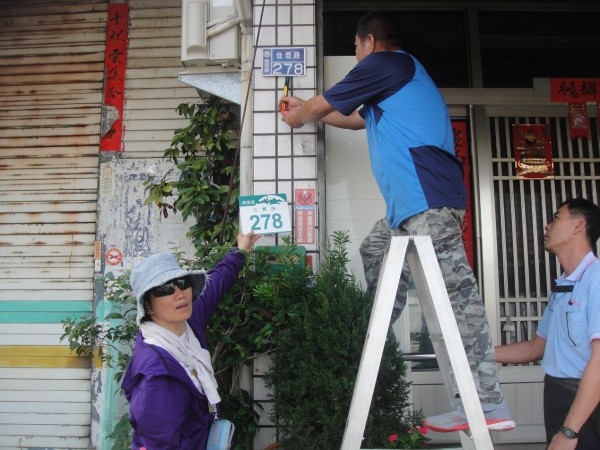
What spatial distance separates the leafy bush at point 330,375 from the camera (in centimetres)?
299

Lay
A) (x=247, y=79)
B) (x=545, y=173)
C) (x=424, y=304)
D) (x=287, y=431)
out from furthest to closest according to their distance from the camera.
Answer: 1. (x=545, y=173)
2. (x=247, y=79)
3. (x=287, y=431)
4. (x=424, y=304)

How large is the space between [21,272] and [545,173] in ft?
15.2

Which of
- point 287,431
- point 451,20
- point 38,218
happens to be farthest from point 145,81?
point 287,431

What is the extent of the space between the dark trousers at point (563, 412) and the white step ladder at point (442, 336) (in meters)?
0.86

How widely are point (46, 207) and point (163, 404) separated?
11.8 feet

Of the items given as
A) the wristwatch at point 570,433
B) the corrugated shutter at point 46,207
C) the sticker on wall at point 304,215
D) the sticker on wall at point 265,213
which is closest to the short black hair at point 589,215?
the wristwatch at point 570,433

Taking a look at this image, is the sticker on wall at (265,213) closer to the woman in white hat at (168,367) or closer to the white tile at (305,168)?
the white tile at (305,168)

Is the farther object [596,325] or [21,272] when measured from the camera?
[21,272]

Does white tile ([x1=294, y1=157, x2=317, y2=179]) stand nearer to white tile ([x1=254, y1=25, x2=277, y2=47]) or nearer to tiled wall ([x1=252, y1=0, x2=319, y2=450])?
tiled wall ([x1=252, y1=0, x2=319, y2=450])

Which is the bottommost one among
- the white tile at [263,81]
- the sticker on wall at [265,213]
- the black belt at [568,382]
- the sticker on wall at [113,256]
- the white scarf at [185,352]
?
the black belt at [568,382]

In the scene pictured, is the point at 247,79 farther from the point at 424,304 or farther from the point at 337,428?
the point at 337,428

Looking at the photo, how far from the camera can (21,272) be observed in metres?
5.28

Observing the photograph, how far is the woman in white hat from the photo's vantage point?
230 centimetres

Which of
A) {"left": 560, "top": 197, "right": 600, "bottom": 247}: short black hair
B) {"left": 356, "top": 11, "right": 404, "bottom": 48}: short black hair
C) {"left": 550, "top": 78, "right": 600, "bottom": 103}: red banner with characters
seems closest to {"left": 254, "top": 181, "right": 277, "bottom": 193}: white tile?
{"left": 356, "top": 11, "right": 404, "bottom": 48}: short black hair
